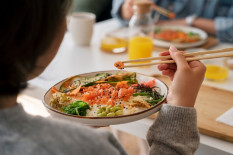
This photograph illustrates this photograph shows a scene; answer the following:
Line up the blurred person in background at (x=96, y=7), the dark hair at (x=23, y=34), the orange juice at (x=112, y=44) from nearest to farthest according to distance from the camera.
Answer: the dark hair at (x=23, y=34) → the orange juice at (x=112, y=44) → the blurred person in background at (x=96, y=7)

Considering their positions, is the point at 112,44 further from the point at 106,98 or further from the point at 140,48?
the point at 106,98

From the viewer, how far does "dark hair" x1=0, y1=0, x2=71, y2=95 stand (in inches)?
20.0

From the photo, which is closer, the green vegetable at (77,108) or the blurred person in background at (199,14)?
the green vegetable at (77,108)

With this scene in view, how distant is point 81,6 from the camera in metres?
3.20

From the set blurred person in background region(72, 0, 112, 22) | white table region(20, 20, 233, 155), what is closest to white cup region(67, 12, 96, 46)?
white table region(20, 20, 233, 155)

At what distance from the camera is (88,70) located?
1.42m

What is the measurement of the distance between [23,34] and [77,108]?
36cm

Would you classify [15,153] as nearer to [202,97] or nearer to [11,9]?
[11,9]

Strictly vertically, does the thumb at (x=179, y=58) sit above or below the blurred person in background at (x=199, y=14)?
above

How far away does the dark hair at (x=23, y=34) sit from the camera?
51cm

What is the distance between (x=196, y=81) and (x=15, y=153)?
1.70ft

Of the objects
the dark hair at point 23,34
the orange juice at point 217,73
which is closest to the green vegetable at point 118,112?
the dark hair at point 23,34

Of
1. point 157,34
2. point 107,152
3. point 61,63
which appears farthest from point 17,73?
point 157,34

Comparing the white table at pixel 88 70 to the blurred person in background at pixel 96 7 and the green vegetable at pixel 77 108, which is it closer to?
the green vegetable at pixel 77 108
